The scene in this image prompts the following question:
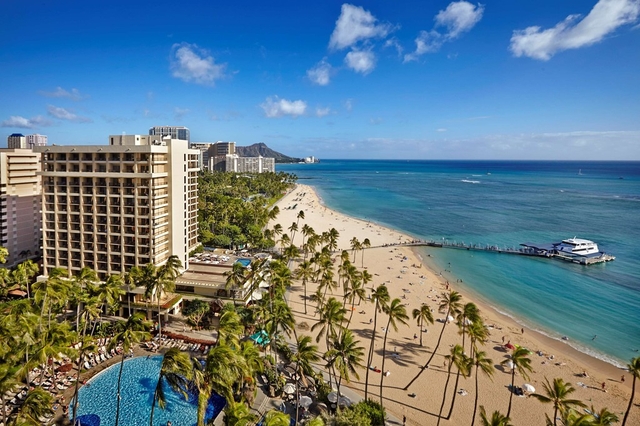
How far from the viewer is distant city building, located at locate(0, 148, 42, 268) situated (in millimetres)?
57219

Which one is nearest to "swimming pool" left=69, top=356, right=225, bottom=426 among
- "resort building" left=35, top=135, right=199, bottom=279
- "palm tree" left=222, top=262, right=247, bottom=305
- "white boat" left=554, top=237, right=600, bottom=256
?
"palm tree" left=222, top=262, right=247, bottom=305

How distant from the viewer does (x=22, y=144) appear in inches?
3383

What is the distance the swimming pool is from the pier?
70.7m

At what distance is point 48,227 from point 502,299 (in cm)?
6909

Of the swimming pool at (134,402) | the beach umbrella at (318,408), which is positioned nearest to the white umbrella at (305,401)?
the beach umbrella at (318,408)

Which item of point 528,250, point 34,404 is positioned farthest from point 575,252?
point 34,404

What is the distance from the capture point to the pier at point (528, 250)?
8412cm

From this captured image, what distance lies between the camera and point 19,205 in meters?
59.8

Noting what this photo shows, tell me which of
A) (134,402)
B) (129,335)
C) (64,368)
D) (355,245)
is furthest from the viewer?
(355,245)

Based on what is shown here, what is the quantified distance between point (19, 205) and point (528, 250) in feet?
346

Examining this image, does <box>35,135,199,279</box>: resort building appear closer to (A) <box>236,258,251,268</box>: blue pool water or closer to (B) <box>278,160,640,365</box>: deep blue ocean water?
(A) <box>236,258,251,268</box>: blue pool water

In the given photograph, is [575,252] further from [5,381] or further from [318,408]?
[5,381]

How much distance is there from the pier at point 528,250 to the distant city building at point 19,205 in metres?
76.2

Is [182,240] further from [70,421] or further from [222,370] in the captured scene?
[222,370]
